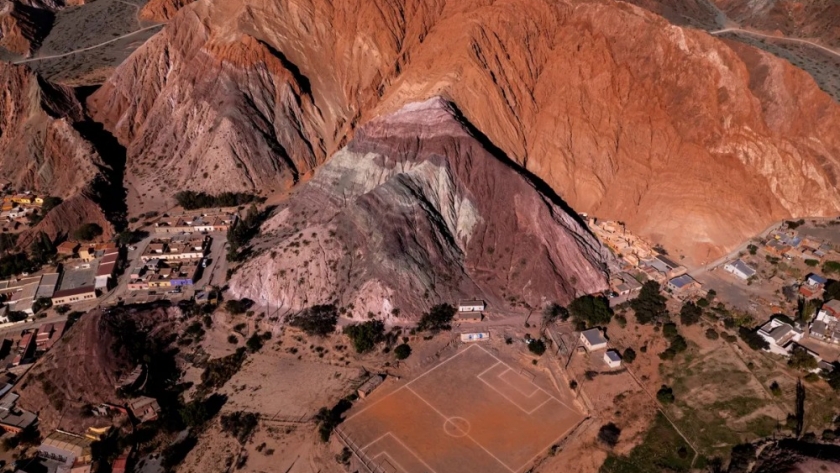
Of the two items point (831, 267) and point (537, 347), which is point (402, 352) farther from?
point (831, 267)

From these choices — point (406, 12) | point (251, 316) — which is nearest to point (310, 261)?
point (251, 316)

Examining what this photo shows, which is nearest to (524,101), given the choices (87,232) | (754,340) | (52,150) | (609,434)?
(754,340)

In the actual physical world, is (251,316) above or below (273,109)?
below

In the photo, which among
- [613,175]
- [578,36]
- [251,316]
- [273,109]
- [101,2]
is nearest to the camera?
[251,316]

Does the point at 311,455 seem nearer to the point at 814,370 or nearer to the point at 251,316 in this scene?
the point at 251,316

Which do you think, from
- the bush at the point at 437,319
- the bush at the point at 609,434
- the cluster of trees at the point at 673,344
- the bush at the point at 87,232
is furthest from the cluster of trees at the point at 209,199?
the cluster of trees at the point at 673,344

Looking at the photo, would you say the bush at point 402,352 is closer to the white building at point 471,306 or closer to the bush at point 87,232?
the white building at point 471,306

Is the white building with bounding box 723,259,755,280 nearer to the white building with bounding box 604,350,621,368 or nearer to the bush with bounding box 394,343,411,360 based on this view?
the white building with bounding box 604,350,621,368
